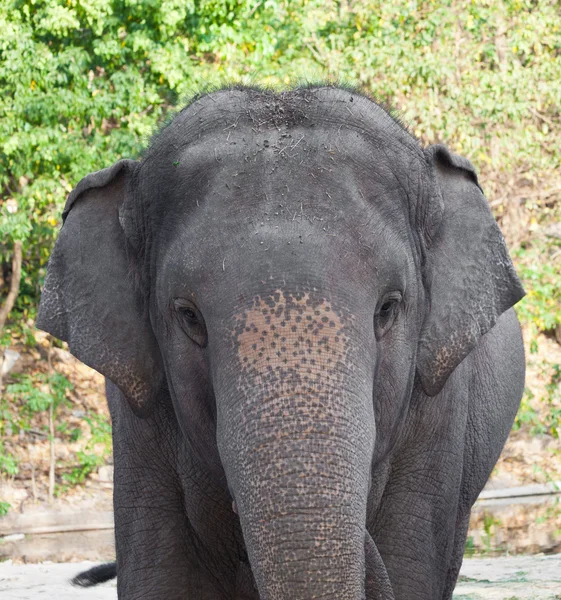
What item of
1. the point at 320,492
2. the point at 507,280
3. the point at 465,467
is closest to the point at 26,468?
the point at 465,467

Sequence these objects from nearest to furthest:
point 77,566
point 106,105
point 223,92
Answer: point 223,92 → point 77,566 → point 106,105

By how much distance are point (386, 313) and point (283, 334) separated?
1.92 feet

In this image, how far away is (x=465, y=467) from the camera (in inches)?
204

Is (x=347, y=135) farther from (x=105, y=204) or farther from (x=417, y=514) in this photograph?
(x=417, y=514)

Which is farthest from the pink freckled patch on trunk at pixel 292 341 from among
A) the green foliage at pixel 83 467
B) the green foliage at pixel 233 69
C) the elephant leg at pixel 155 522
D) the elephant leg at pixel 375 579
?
the green foliage at pixel 83 467

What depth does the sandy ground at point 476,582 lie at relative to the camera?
22.4 feet

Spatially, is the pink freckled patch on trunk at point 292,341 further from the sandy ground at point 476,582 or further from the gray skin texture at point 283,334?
the sandy ground at point 476,582

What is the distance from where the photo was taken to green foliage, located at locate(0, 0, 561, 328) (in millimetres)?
11945

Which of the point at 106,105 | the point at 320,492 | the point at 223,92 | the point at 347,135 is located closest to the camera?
the point at 320,492

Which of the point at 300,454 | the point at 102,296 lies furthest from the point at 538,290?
the point at 300,454

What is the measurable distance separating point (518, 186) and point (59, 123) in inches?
230

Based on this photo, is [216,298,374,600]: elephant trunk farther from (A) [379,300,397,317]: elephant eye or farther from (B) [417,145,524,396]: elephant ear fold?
(B) [417,145,524,396]: elephant ear fold

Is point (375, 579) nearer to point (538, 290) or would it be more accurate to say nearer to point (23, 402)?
point (538, 290)

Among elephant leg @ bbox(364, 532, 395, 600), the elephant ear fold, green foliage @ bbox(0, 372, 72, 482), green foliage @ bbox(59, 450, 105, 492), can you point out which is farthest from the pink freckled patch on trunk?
green foliage @ bbox(59, 450, 105, 492)
